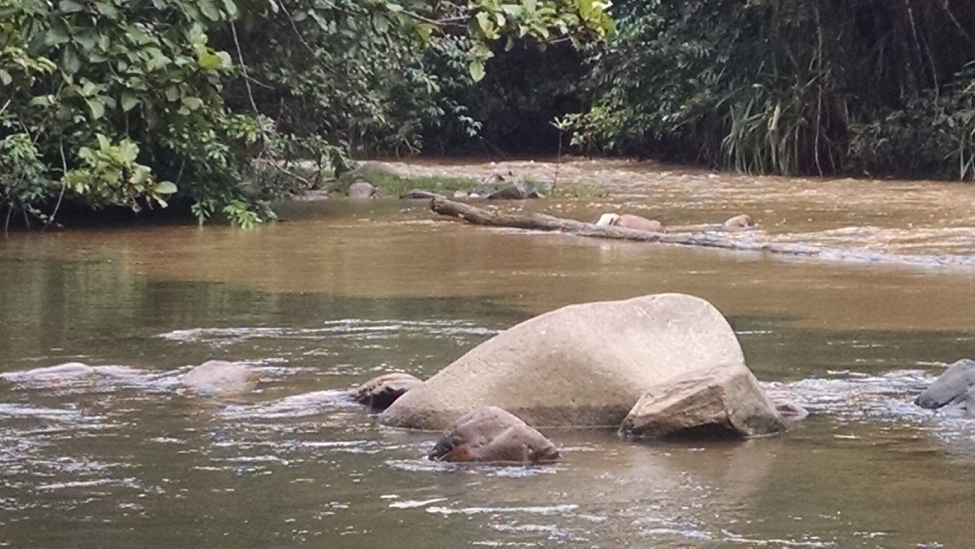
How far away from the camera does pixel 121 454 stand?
546 centimetres

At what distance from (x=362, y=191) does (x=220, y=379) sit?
13.2 meters

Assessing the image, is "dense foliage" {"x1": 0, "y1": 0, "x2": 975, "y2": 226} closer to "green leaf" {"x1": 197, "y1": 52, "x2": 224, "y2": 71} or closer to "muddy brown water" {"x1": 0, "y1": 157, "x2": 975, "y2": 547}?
"green leaf" {"x1": 197, "y1": 52, "x2": 224, "y2": 71}

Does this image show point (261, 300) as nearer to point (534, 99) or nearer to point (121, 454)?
point (121, 454)

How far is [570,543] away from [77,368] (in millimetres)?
3358

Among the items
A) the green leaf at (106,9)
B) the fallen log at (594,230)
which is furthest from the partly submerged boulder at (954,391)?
the fallen log at (594,230)

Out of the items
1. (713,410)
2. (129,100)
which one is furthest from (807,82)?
(129,100)

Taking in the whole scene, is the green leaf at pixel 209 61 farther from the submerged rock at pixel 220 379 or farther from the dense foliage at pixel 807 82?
the dense foliage at pixel 807 82

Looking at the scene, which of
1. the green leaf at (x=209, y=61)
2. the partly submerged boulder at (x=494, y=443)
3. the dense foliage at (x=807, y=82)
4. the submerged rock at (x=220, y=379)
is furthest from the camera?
the dense foliage at (x=807, y=82)

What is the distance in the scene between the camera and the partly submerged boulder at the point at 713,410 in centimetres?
568

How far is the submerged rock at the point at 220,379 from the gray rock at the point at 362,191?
12.7m

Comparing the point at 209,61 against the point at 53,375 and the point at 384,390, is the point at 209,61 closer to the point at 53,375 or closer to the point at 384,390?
the point at 384,390

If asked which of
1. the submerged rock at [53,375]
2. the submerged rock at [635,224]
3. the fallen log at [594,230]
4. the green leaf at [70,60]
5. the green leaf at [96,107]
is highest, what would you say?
the green leaf at [70,60]

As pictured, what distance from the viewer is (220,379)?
265 inches

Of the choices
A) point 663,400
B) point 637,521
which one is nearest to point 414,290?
point 663,400
